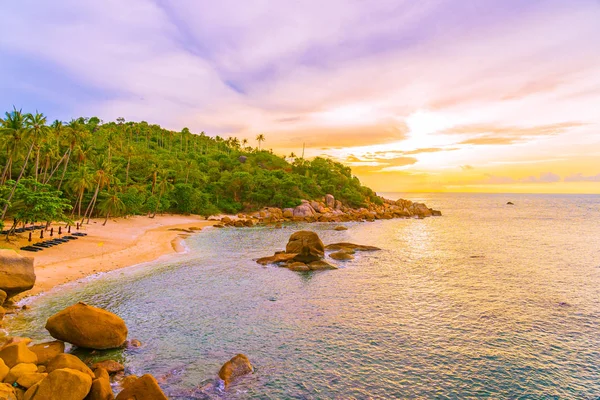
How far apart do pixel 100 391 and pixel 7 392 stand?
2526 mm

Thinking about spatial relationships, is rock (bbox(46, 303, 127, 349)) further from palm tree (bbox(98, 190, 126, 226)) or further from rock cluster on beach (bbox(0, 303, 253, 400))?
palm tree (bbox(98, 190, 126, 226))

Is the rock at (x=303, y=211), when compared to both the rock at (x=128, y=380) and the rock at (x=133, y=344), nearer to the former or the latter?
the rock at (x=133, y=344)

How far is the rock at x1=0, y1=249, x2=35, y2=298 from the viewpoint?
63.1 ft

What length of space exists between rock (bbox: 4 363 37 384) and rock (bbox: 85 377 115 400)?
2.52 m

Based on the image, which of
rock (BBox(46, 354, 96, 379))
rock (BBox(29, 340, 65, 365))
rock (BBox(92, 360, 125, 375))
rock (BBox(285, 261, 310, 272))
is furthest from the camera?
rock (BBox(285, 261, 310, 272))

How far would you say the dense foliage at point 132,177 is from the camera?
39156 millimetres

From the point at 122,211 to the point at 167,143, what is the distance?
3624 inches

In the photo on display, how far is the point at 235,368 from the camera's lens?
14555mm

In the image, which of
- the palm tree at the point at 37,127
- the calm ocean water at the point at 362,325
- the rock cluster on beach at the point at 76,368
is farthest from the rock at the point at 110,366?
the palm tree at the point at 37,127

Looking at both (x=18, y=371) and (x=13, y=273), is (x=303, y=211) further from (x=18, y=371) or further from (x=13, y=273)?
(x=18, y=371)

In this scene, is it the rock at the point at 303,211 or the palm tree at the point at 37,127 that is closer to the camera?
the palm tree at the point at 37,127

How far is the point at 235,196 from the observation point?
102 m

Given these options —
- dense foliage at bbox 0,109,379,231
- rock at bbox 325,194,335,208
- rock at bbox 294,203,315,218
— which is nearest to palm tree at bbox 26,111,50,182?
dense foliage at bbox 0,109,379,231

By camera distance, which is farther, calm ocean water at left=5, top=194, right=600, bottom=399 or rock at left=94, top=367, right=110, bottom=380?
calm ocean water at left=5, top=194, right=600, bottom=399
